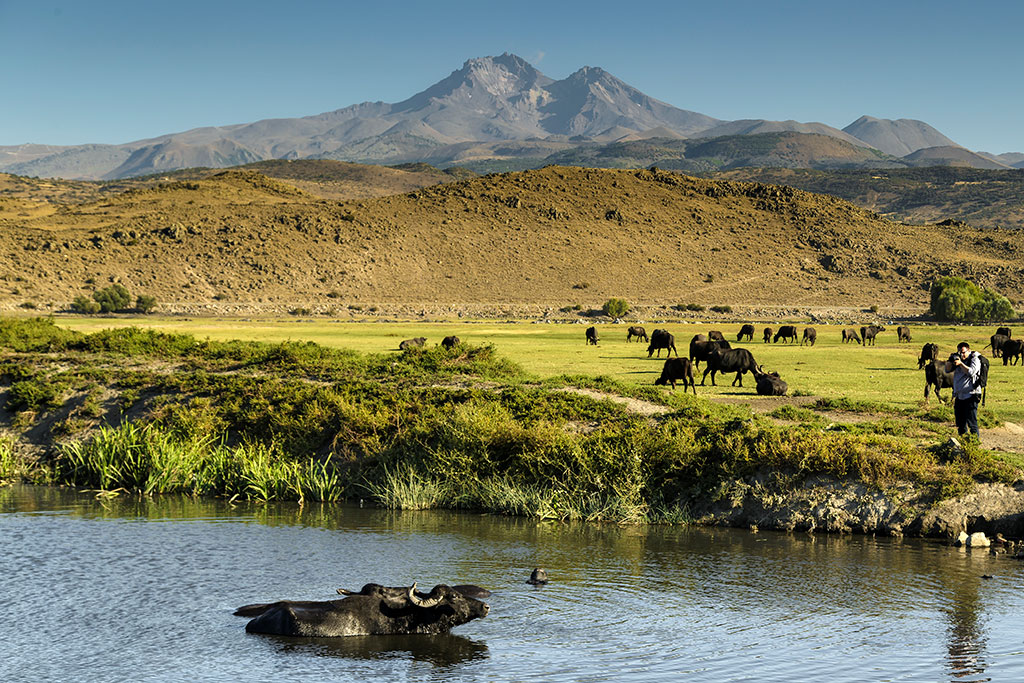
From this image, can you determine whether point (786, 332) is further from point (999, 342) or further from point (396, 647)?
point (396, 647)

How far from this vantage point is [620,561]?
1611 cm

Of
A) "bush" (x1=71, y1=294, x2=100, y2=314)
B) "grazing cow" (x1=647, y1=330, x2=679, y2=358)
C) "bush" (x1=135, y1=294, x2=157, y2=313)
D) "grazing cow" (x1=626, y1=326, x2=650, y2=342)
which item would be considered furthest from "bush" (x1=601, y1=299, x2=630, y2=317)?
"grazing cow" (x1=647, y1=330, x2=679, y2=358)

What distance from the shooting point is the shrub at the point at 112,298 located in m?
107

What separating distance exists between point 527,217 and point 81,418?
12310 centimetres

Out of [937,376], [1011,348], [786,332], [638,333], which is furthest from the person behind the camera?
[786,332]

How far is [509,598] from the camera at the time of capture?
1388cm

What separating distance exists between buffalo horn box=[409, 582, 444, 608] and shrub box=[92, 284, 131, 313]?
102 m

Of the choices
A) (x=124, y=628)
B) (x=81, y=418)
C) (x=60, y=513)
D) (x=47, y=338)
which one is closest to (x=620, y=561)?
(x=124, y=628)

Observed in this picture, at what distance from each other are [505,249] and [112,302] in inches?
1974

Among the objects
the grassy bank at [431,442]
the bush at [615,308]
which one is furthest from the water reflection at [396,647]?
the bush at [615,308]

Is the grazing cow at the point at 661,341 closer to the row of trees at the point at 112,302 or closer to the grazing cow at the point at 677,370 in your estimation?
the grazing cow at the point at 677,370

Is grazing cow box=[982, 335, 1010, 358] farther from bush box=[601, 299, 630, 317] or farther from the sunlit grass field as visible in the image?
bush box=[601, 299, 630, 317]

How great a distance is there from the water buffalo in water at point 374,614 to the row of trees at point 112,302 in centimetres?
10138

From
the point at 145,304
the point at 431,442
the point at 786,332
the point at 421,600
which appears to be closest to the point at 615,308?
the point at 786,332
